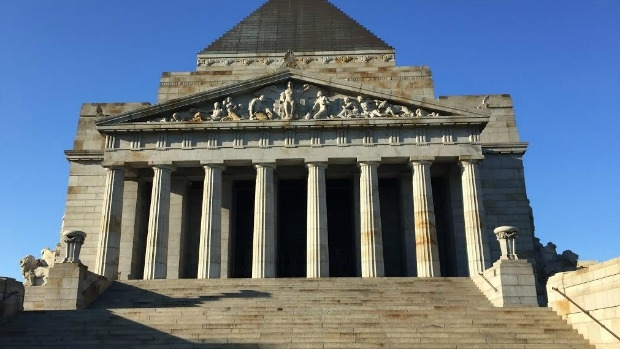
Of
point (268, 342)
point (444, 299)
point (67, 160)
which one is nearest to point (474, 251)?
point (444, 299)

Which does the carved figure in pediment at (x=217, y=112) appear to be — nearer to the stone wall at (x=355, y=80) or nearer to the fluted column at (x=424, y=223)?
the stone wall at (x=355, y=80)

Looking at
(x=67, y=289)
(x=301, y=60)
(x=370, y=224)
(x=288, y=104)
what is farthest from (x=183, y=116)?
(x=301, y=60)

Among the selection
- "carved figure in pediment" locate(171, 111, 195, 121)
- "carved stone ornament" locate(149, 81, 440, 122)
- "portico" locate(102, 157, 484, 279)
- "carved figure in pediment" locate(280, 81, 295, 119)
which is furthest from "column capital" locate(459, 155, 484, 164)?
"carved figure in pediment" locate(171, 111, 195, 121)

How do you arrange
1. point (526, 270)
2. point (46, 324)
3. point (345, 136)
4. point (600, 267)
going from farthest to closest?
point (345, 136) < point (526, 270) < point (46, 324) < point (600, 267)

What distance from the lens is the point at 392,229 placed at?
3438 cm

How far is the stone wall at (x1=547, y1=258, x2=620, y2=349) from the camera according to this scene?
51.0 feet

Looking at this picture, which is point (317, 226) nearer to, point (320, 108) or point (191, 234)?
point (320, 108)

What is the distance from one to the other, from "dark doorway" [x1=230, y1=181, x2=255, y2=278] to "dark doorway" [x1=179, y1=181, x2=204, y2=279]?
2190 millimetres

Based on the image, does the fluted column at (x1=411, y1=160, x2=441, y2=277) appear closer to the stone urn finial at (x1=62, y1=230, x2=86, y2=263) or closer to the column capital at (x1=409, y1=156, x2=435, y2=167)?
the column capital at (x1=409, y1=156, x2=435, y2=167)

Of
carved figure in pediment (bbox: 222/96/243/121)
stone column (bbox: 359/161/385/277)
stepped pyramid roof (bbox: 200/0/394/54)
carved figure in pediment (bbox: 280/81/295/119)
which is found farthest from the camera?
stepped pyramid roof (bbox: 200/0/394/54)

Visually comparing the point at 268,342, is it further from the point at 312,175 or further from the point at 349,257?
the point at 349,257

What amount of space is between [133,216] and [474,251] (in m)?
18.9

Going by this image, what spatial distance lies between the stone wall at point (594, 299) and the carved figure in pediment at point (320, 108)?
1565 cm

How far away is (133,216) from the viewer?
33.0 meters
